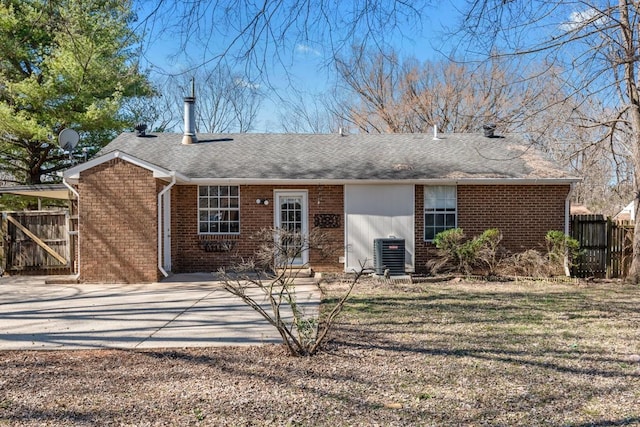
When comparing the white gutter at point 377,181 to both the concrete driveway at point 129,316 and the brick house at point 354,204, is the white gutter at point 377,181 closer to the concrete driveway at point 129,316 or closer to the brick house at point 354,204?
the brick house at point 354,204

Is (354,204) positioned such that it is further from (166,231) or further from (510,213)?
(166,231)

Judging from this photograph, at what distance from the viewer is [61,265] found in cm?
1296

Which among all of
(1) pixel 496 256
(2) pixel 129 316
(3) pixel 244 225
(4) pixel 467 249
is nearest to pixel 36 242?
(3) pixel 244 225

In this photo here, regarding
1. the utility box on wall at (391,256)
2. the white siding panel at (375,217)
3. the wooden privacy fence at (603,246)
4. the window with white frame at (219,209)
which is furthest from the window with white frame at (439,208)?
the window with white frame at (219,209)

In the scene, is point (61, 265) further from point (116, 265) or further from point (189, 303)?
point (189, 303)

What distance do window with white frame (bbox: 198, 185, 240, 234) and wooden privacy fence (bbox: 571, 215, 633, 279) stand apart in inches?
350

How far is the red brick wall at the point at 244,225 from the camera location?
41.8 feet

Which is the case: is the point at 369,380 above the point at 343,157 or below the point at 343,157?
below

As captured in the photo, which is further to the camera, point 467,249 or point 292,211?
point 292,211

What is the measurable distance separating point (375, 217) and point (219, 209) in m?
4.15

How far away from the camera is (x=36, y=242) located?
12.9 meters

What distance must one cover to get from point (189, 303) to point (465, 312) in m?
4.75

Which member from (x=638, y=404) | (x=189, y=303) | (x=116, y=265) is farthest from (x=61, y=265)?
(x=638, y=404)

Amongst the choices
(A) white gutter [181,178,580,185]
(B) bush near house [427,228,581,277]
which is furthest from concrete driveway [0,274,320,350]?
(B) bush near house [427,228,581,277]
